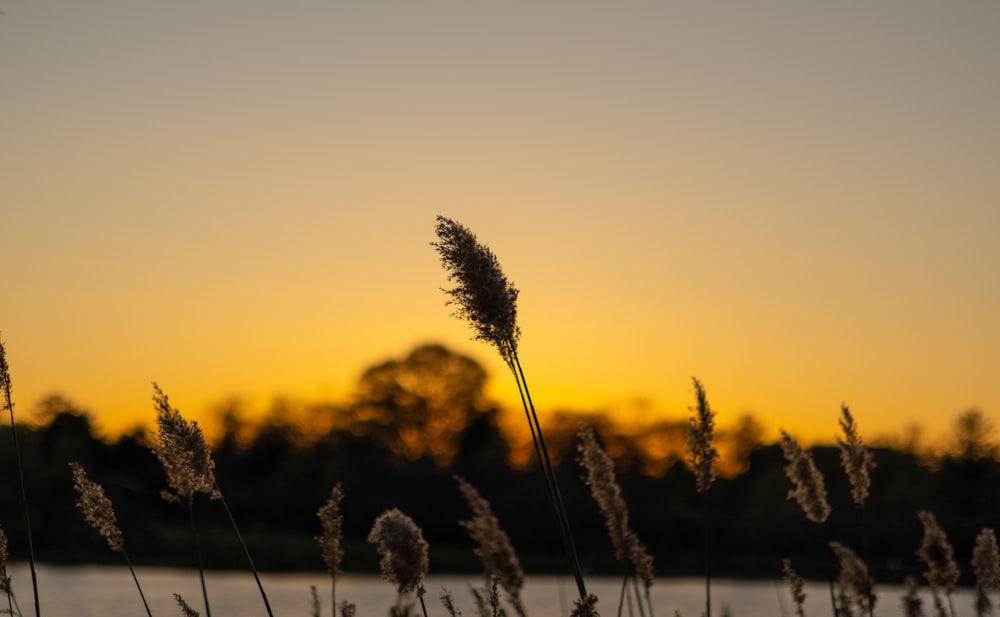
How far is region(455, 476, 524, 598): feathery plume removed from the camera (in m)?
5.90

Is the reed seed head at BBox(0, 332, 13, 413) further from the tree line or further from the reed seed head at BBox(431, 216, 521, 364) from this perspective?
the tree line

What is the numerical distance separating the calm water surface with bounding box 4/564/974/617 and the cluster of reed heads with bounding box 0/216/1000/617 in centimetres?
1879

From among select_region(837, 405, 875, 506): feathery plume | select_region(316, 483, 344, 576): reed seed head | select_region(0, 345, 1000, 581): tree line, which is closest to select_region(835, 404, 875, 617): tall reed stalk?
select_region(837, 405, 875, 506): feathery plume

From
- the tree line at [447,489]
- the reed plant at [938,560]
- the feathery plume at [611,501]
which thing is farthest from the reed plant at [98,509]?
the tree line at [447,489]

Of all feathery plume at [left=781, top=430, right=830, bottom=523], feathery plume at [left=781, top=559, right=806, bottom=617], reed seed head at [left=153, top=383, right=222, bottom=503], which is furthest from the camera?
feathery plume at [left=781, top=430, right=830, bottom=523]

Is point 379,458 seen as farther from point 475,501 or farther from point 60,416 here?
point 475,501

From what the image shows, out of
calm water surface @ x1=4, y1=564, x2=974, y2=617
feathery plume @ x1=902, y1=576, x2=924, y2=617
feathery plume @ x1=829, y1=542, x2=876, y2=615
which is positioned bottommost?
calm water surface @ x1=4, y1=564, x2=974, y2=617

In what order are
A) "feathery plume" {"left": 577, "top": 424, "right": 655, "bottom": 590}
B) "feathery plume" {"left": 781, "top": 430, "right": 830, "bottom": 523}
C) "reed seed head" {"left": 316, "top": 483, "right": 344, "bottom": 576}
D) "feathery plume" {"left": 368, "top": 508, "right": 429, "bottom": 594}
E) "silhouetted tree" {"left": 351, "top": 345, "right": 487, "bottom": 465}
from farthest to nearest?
"silhouetted tree" {"left": 351, "top": 345, "right": 487, "bottom": 465}, "feathery plume" {"left": 781, "top": 430, "right": 830, "bottom": 523}, "feathery plume" {"left": 577, "top": 424, "right": 655, "bottom": 590}, "reed seed head" {"left": 316, "top": 483, "right": 344, "bottom": 576}, "feathery plume" {"left": 368, "top": 508, "right": 429, "bottom": 594}

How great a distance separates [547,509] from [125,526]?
23.3m

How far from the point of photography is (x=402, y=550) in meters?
5.07

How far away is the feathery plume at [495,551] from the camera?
19.4ft

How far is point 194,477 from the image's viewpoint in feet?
19.5

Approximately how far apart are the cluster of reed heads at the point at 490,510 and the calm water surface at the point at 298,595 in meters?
18.8

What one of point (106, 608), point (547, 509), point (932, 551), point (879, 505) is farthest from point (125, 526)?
point (932, 551)
